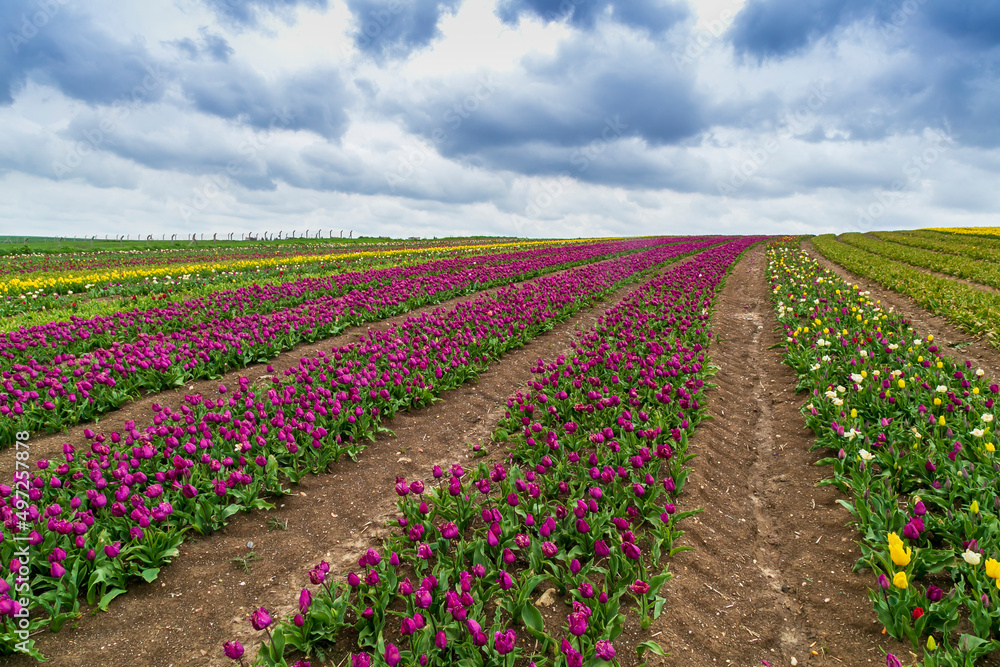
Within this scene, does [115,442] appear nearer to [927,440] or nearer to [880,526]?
[880,526]

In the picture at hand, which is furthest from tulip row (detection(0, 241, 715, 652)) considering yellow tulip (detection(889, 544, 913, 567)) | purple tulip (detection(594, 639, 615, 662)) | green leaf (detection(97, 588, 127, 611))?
yellow tulip (detection(889, 544, 913, 567))

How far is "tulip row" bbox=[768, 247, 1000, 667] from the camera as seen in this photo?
329 cm

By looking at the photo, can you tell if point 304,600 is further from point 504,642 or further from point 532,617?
point 532,617

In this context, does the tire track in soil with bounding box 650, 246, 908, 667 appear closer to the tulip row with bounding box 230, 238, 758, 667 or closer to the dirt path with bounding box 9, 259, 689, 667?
the tulip row with bounding box 230, 238, 758, 667

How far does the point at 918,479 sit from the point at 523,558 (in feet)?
12.9

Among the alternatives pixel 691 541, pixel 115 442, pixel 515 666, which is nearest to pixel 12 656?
pixel 115 442

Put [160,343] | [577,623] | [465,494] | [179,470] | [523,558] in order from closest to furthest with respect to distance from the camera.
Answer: [577,623] → [523,558] → [179,470] → [465,494] → [160,343]

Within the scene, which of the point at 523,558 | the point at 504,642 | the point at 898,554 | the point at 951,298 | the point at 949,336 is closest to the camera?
the point at 504,642

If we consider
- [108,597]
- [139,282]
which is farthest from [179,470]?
[139,282]

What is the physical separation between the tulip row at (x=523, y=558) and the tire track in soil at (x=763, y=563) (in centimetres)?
25

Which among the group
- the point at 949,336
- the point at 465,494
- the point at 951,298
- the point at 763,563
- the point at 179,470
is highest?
the point at 951,298

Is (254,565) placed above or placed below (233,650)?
below

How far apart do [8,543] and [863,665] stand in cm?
632

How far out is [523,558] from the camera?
4113 millimetres
